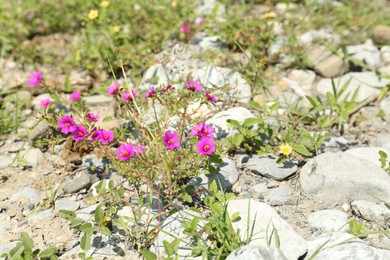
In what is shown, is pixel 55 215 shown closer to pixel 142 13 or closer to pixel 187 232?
pixel 187 232

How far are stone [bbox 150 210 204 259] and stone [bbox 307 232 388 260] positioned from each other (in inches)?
26.8

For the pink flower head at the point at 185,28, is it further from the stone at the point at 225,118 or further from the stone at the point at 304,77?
the stone at the point at 225,118

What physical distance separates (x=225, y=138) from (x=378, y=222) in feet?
3.88

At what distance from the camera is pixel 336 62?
4.17m

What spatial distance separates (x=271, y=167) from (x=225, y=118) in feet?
2.04

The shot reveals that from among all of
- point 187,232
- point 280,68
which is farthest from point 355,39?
point 187,232

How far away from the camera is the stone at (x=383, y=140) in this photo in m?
3.40

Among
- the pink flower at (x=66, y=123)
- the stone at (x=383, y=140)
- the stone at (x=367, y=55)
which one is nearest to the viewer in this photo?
the pink flower at (x=66, y=123)

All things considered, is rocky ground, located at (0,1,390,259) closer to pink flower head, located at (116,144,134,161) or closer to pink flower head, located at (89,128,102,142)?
pink flower head, located at (116,144,134,161)

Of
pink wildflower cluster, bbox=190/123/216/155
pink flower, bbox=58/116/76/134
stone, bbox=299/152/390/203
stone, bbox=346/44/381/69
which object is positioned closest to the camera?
pink wildflower cluster, bbox=190/123/216/155

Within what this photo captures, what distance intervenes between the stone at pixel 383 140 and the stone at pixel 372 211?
2.43 ft

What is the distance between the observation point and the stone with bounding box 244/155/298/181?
10.2ft

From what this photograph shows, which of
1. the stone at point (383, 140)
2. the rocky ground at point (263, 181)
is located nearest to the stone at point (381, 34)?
the rocky ground at point (263, 181)

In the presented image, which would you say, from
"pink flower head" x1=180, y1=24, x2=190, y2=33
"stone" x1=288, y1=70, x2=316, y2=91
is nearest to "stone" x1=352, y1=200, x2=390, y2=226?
"stone" x1=288, y1=70, x2=316, y2=91
